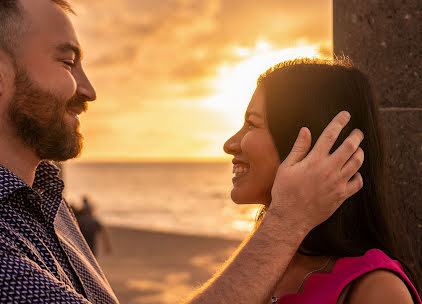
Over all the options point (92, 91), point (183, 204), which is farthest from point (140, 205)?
point (92, 91)

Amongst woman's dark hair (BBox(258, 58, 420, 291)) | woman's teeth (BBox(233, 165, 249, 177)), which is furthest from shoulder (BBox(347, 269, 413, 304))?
woman's teeth (BBox(233, 165, 249, 177))

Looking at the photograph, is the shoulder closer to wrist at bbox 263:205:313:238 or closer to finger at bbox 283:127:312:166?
wrist at bbox 263:205:313:238

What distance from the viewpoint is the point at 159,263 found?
643 inches

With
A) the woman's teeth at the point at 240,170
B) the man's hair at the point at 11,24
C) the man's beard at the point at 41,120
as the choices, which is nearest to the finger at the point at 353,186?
the woman's teeth at the point at 240,170

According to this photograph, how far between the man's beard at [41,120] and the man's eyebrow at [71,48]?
252 millimetres

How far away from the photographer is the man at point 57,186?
Answer: 5.92ft

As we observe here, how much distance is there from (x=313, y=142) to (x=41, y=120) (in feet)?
4.53

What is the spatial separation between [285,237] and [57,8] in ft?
5.83

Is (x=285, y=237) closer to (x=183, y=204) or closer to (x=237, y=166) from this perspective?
(x=237, y=166)

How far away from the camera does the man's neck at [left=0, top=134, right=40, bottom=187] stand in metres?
2.35

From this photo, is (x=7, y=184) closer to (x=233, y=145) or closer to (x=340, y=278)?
(x=233, y=145)

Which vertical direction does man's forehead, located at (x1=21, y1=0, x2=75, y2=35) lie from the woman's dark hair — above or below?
above

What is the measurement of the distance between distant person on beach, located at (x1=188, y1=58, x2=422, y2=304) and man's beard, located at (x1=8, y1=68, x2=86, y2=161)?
0.88 metres

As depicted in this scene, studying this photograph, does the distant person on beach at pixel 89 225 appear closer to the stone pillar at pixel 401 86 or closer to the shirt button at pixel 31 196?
the shirt button at pixel 31 196
